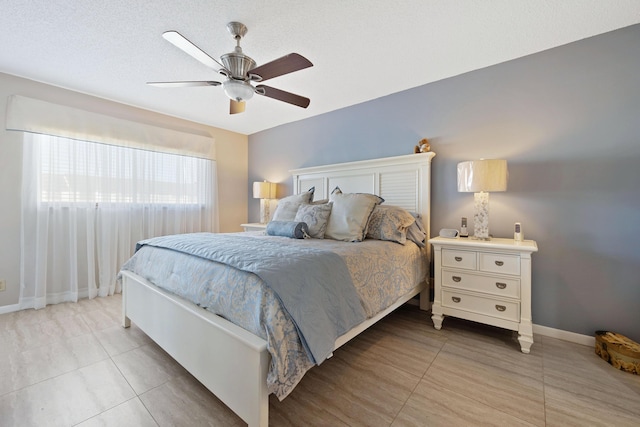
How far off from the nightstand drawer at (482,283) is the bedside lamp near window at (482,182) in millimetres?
371

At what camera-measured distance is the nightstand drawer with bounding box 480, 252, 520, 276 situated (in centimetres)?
197

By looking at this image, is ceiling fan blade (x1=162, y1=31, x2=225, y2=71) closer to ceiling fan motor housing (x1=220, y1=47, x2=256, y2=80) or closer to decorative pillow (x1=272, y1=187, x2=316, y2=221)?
ceiling fan motor housing (x1=220, y1=47, x2=256, y2=80)

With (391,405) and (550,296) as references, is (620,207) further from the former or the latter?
(391,405)

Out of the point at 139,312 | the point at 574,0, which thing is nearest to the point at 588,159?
the point at 574,0

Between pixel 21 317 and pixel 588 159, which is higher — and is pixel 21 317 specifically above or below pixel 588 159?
below

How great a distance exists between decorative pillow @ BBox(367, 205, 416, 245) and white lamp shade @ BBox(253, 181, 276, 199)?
214cm

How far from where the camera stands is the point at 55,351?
1.91 meters

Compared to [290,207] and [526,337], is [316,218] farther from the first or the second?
[526,337]

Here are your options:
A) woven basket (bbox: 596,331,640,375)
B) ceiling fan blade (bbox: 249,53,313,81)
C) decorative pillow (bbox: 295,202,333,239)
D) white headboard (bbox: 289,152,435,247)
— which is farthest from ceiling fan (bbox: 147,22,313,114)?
woven basket (bbox: 596,331,640,375)

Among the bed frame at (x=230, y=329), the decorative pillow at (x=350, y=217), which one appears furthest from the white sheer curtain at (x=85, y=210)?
the decorative pillow at (x=350, y=217)

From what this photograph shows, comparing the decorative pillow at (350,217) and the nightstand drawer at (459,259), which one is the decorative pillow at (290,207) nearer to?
the decorative pillow at (350,217)

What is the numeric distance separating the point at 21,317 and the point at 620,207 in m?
5.28

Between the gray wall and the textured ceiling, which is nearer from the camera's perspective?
the textured ceiling

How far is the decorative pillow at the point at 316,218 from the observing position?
8.06ft
